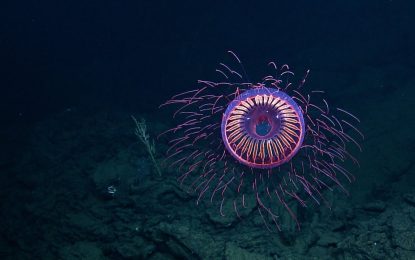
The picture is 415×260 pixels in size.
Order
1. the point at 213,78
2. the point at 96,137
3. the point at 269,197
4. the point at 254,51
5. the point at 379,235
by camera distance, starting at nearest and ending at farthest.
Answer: the point at 379,235 < the point at 269,197 < the point at 96,137 < the point at 213,78 < the point at 254,51

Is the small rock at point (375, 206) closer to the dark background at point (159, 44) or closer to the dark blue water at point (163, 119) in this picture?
the dark blue water at point (163, 119)

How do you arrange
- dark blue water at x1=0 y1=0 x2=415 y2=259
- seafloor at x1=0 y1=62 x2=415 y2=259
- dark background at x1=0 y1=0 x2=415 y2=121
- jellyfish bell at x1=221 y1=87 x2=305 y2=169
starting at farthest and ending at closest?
dark background at x1=0 y1=0 x2=415 y2=121 → jellyfish bell at x1=221 y1=87 x2=305 y2=169 → dark blue water at x1=0 y1=0 x2=415 y2=259 → seafloor at x1=0 y1=62 x2=415 y2=259

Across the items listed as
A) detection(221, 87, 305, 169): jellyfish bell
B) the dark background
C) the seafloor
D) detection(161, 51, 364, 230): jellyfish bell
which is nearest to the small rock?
the seafloor

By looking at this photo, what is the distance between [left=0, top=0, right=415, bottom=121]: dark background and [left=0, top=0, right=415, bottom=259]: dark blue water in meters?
0.06

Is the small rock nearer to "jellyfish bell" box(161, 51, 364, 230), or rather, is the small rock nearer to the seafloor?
the seafloor

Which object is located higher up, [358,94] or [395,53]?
[395,53]

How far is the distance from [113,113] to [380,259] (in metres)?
6.79

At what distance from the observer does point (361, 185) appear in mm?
5254

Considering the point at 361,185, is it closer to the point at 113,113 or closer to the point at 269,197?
the point at 269,197

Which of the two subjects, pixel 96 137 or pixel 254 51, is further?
pixel 254 51

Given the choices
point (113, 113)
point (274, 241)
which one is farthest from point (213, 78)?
point (274, 241)

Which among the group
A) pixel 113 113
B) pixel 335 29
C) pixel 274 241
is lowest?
pixel 274 241

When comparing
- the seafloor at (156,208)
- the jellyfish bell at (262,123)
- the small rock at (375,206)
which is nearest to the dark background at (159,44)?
the seafloor at (156,208)

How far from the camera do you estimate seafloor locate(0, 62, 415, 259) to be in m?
4.08
